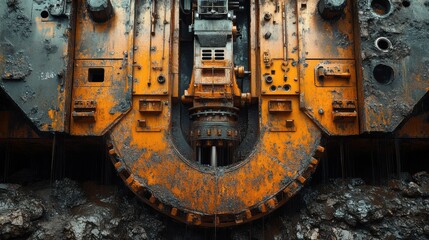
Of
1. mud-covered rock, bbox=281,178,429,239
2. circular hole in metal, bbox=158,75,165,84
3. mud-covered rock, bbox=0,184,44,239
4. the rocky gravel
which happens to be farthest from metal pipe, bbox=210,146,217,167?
mud-covered rock, bbox=0,184,44,239

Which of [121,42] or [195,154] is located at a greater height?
[121,42]

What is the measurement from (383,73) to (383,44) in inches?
17.1

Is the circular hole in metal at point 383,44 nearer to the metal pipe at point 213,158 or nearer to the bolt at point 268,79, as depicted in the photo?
the bolt at point 268,79

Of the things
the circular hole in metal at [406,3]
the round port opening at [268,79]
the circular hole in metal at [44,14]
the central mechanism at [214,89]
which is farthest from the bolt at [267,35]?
the circular hole in metal at [44,14]

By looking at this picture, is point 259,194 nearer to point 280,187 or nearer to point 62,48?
point 280,187

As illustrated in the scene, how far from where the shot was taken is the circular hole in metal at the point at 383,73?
6.88 metres

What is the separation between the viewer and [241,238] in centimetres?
716

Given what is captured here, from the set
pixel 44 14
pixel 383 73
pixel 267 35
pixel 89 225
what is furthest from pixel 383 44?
pixel 44 14

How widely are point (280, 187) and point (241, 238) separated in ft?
3.63

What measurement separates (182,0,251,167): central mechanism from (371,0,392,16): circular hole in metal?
86.1 inches

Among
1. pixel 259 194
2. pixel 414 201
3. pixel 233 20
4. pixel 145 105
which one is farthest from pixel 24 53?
pixel 414 201

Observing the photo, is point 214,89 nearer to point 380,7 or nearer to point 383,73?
point 383,73

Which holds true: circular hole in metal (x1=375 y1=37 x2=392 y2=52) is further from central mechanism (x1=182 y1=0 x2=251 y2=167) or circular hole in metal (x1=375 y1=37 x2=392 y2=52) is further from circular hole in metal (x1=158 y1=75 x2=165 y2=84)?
circular hole in metal (x1=158 y1=75 x2=165 y2=84)

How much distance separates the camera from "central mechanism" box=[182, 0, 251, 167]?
701cm
